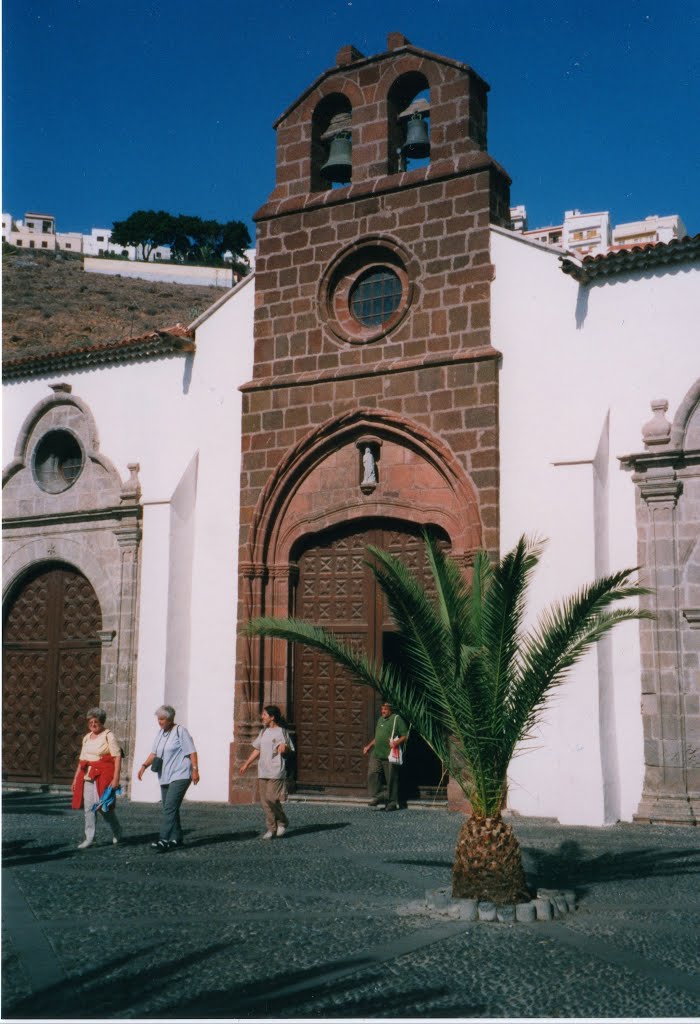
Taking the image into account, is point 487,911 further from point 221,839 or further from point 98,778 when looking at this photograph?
point 98,778

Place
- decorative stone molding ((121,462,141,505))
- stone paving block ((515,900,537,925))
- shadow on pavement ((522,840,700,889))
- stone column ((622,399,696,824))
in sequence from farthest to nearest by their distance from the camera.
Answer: decorative stone molding ((121,462,141,505))
stone column ((622,399,696,824))
shadow on pavement ((522,840,700,889))
stone paving block ((515,900,537,925))

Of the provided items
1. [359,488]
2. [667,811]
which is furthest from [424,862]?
[359,488]

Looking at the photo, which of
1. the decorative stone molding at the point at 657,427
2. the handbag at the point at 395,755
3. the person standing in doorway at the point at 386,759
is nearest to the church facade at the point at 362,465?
the decorative stone molding at the point at 657,427

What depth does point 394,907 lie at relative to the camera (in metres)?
7.21

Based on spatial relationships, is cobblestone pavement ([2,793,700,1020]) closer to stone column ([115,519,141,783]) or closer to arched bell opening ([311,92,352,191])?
stone column ([115,519,141,783])

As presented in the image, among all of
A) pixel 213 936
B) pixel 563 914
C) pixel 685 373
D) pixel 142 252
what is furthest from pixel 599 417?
pixel 142 252

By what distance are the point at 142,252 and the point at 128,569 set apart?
133 ft

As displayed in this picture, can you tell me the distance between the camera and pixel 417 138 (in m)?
13.5

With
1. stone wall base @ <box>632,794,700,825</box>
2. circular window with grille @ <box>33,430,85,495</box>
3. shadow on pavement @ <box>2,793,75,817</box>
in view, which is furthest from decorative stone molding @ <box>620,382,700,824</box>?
circular window with grille @ <box>33,430,85,495</box>

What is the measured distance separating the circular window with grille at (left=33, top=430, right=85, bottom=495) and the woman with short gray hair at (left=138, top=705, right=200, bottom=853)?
669cm

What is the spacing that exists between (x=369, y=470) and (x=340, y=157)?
13.8 feet

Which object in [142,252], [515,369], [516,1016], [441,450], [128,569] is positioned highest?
[142,252]

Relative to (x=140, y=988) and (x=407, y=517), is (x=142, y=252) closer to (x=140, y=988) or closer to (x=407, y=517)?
(x=407, y=517)

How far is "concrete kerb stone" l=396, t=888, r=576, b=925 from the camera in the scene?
679 centimetres
